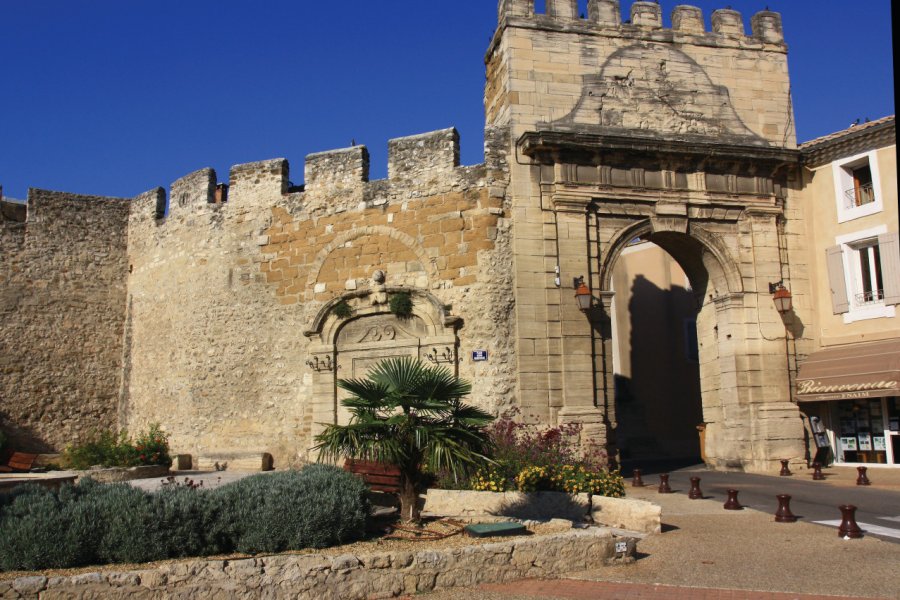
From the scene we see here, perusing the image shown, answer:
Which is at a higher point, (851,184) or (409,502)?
(851,184)

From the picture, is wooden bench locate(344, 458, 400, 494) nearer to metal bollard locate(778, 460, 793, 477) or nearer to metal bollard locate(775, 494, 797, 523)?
metal bollard locate(775, 494, 797, 523)

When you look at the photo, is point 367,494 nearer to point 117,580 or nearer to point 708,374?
point 117,580

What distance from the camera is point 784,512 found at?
8.59 meters

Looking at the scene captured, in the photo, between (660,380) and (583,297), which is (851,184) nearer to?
(583,297)

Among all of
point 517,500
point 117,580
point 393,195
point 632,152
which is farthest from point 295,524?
point 632,152

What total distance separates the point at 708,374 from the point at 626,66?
228 inches

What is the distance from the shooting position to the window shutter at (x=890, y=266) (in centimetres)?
1306

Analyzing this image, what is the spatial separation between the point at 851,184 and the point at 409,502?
10.7 m

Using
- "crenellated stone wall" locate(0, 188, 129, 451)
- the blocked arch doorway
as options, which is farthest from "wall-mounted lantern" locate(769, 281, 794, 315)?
"crenellated stone wall" locate(0, 188, 129, 451)

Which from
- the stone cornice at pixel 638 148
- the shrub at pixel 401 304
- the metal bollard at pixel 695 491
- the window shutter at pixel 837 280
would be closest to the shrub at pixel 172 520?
the metal bollard at pixel 695 491

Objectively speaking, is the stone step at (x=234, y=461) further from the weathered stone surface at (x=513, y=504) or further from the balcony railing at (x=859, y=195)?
the balcony railing at (x=859, y=195)

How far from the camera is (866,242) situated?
45.0ft

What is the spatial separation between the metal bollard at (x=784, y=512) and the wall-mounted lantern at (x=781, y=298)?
568 centimetres

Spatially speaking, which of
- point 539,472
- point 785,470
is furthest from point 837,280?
point 539,472
